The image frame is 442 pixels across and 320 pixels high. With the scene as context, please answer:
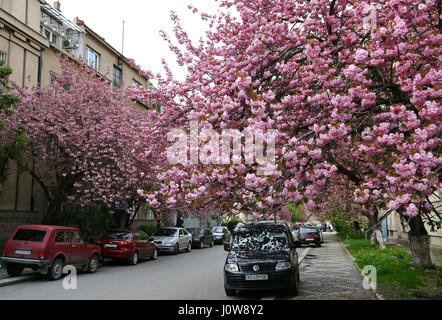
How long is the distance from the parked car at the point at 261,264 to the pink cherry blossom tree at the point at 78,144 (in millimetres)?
7909

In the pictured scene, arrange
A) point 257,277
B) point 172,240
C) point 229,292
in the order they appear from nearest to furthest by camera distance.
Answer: point 257,277
point 229,292
point 172,240

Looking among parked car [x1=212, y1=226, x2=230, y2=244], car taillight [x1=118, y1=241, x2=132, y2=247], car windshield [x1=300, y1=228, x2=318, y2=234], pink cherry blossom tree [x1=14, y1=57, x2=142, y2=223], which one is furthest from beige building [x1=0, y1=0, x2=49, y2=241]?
car windshield [x1=300, y1=228, x2=318, y2=234]

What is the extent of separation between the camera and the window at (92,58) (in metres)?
24.8

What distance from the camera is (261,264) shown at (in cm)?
854

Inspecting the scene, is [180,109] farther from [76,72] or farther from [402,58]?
[76,72]

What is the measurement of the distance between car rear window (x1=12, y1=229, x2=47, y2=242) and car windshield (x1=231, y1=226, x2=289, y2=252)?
19.7 ft

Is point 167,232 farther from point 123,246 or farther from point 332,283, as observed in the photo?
point 332,283

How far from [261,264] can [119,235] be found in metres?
9.67

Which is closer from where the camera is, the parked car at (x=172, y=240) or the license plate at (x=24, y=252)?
the license plate at (x=24, y=252)

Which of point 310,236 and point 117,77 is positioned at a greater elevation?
point 117,77

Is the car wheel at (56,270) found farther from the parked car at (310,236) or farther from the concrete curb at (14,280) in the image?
the parked car at (310,236)

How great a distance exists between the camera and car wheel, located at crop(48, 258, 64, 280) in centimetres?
1112

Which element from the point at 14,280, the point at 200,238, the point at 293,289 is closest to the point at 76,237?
the point at 14,280

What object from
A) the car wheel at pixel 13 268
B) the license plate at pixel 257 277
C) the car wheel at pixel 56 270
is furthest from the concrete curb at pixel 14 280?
the license plate at pixel 257 277
